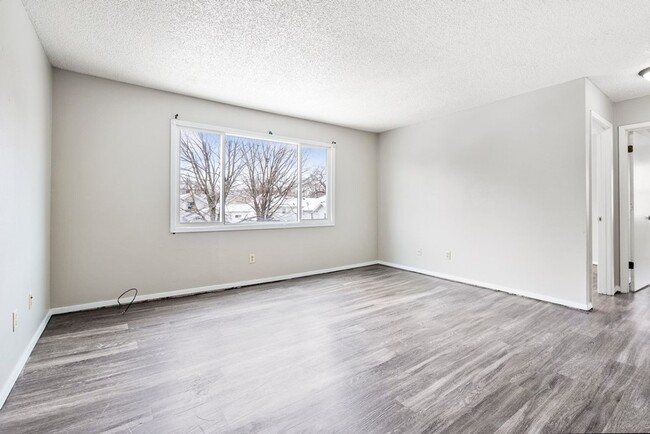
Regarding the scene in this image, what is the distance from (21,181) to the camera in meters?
2.12

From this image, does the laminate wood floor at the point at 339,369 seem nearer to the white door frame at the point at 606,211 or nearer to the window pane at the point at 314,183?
the white door frame at the point at 606,211

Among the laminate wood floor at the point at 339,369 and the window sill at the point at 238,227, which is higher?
the window sill at the point at 238,227

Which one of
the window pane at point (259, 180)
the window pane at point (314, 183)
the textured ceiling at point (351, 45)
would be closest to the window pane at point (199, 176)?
the window pane at point (259, 180)

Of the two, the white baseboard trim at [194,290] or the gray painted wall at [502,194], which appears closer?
the white baseboard trim at [194,290]

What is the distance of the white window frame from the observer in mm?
3689

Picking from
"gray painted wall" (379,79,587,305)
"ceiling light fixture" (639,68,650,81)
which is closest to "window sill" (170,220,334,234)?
"gray painted wall" (379,79,587,305)

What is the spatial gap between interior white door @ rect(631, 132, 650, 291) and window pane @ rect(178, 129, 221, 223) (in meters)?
5.33

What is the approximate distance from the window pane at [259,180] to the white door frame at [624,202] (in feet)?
14.1

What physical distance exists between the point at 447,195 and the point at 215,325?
11.9 feet

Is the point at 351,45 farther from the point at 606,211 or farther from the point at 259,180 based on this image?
the point at 606,211

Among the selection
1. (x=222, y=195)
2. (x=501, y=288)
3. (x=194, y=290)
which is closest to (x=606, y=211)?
(x=501, y=288)

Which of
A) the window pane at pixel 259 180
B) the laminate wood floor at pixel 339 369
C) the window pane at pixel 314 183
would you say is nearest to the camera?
the laminate wood floor at pixel 339 369

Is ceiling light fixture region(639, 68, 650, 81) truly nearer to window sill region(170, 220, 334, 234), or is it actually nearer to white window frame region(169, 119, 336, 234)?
white window frame region(169, 119, 336, 234)

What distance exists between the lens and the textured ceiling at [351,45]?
84.4 inches
